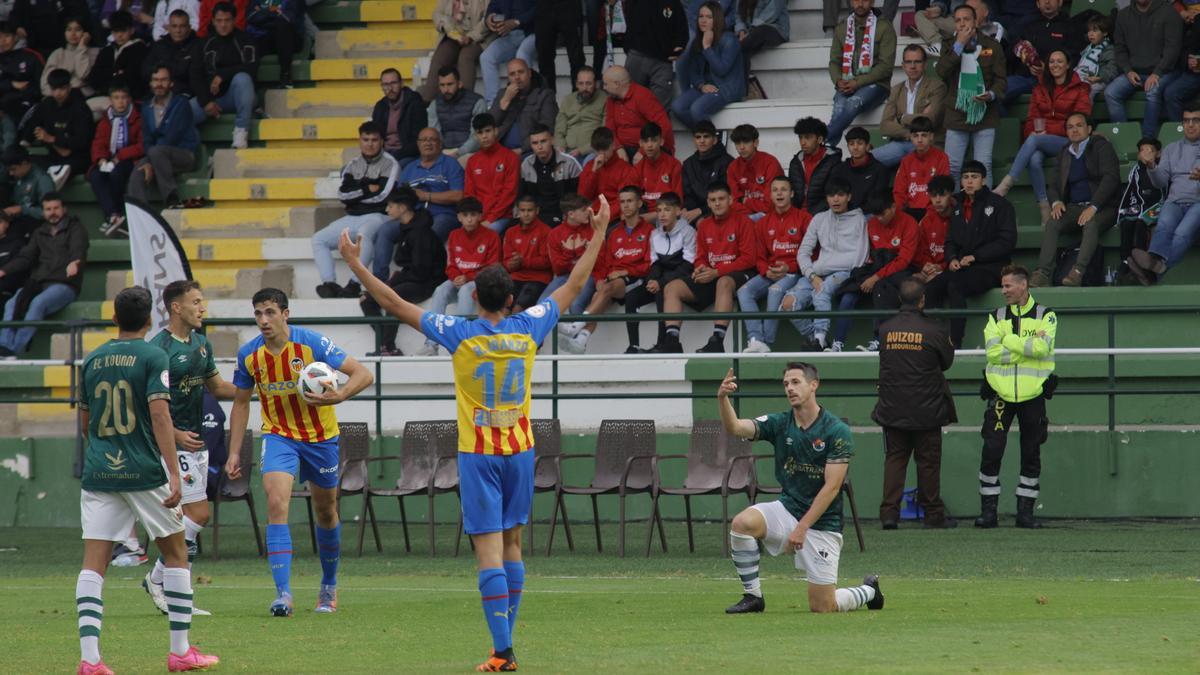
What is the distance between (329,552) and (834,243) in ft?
26.7

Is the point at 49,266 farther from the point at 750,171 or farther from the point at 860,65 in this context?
the point at 860,65

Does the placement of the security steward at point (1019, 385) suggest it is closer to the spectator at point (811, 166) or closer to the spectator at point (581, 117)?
the spectator at point (811, 166)

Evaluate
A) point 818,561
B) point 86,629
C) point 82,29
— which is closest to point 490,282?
point 86,629

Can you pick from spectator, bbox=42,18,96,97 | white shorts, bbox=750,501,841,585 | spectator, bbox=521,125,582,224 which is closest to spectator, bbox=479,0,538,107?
spectator, bbox=521,125,582,224

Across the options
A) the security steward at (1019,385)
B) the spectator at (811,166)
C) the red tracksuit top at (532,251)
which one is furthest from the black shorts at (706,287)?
the security steward at (1019,385)

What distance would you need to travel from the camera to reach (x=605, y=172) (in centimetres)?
1909

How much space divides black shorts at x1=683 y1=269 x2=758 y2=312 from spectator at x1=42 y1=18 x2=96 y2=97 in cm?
994

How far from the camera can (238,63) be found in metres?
22.6

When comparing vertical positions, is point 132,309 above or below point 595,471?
above

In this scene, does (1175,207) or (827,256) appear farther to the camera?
(827,256)

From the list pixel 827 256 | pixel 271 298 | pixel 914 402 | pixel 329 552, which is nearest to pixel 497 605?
pixel 329 552

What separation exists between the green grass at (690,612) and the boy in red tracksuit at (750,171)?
179 inches

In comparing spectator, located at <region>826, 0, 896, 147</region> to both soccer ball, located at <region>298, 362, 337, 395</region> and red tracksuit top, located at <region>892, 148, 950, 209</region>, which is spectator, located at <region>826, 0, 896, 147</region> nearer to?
red tracksuit top, located at <region>892, 148, 950, 209</region>

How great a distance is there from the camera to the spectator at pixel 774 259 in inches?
691
